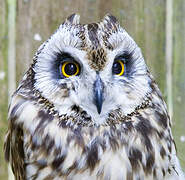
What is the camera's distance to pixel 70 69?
134 centimetres

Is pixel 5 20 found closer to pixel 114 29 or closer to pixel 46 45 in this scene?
pixel 46 45

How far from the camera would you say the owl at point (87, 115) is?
4.36 ft

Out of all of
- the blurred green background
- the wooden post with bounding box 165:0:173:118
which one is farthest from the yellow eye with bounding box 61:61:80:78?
the wooden post with bounding box 165:0:173:118

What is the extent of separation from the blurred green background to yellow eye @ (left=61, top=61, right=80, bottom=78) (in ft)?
1.52

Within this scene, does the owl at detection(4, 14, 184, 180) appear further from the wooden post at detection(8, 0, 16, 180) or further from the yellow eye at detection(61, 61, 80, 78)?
the wooden post at detection(8, 0, 16, 180)

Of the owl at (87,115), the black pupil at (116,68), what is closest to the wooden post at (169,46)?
the owl at (87,115)

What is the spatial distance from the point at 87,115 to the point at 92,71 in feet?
0.48

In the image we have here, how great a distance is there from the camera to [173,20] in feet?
Result: 6.23

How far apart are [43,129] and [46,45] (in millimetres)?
249

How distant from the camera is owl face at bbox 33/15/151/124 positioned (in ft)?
4.25

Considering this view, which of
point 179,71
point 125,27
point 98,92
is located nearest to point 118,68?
point 98,92

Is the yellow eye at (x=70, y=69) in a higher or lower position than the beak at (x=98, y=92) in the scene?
higher

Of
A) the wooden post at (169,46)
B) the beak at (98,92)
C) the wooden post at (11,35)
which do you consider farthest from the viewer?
the wooden post at (169,46)

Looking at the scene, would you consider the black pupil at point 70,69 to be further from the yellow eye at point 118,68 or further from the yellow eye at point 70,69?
the yellow eye at point 118,68
